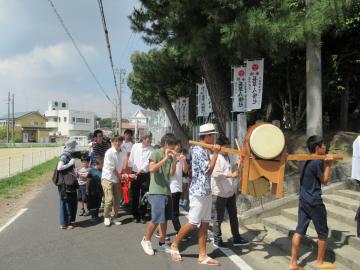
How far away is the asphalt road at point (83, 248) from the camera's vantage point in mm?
5676

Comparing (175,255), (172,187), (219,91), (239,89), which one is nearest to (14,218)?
(172,187)

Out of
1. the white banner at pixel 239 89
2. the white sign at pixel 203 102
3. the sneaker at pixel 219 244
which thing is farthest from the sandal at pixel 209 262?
the white sign at pixel 203 102

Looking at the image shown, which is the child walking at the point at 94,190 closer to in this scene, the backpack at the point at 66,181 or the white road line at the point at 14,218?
→ the backpack at the point at 66,181

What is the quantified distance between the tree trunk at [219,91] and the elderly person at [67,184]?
14.8 ft

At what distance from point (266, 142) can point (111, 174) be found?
372 cm

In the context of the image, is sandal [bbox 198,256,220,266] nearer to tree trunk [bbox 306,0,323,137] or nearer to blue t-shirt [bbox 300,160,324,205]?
blue t-shirt [bbox 300,160,324,205]

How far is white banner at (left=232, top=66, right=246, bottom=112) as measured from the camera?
9.82m

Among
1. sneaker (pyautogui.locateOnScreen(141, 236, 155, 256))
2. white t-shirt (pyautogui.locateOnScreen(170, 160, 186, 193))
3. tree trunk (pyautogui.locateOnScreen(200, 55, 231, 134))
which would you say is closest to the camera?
sneaker (pyautogui.locateOnScreen(141, 236, 155, 256))

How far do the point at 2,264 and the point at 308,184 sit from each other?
A: 4.05m

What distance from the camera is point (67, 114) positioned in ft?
341

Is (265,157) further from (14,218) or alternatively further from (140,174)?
(14,218)

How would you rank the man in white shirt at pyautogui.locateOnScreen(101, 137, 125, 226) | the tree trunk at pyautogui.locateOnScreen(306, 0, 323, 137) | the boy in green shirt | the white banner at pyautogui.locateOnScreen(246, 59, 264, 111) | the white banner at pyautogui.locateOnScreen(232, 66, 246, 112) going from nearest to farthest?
1. the boy in green shirt
2. the man in white shirt at pyautogui.locateOnScreen(101, 137, 125, 226)
3. the tree trunk at pyautogui.locateOnScreen(306, 0, 323, 137)
4. the white banner at pyautogui.locateOnScreen(246, 59, 264, 111)
5. the white banner at pyautogui.locateOnScreen(232, 66, 246, 112)

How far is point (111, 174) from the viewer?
26.3 feet

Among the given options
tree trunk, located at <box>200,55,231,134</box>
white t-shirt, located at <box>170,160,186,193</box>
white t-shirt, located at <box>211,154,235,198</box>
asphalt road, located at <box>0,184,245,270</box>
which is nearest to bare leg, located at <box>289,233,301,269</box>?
asphalt road, located at <box>0,184,245,270</box>
